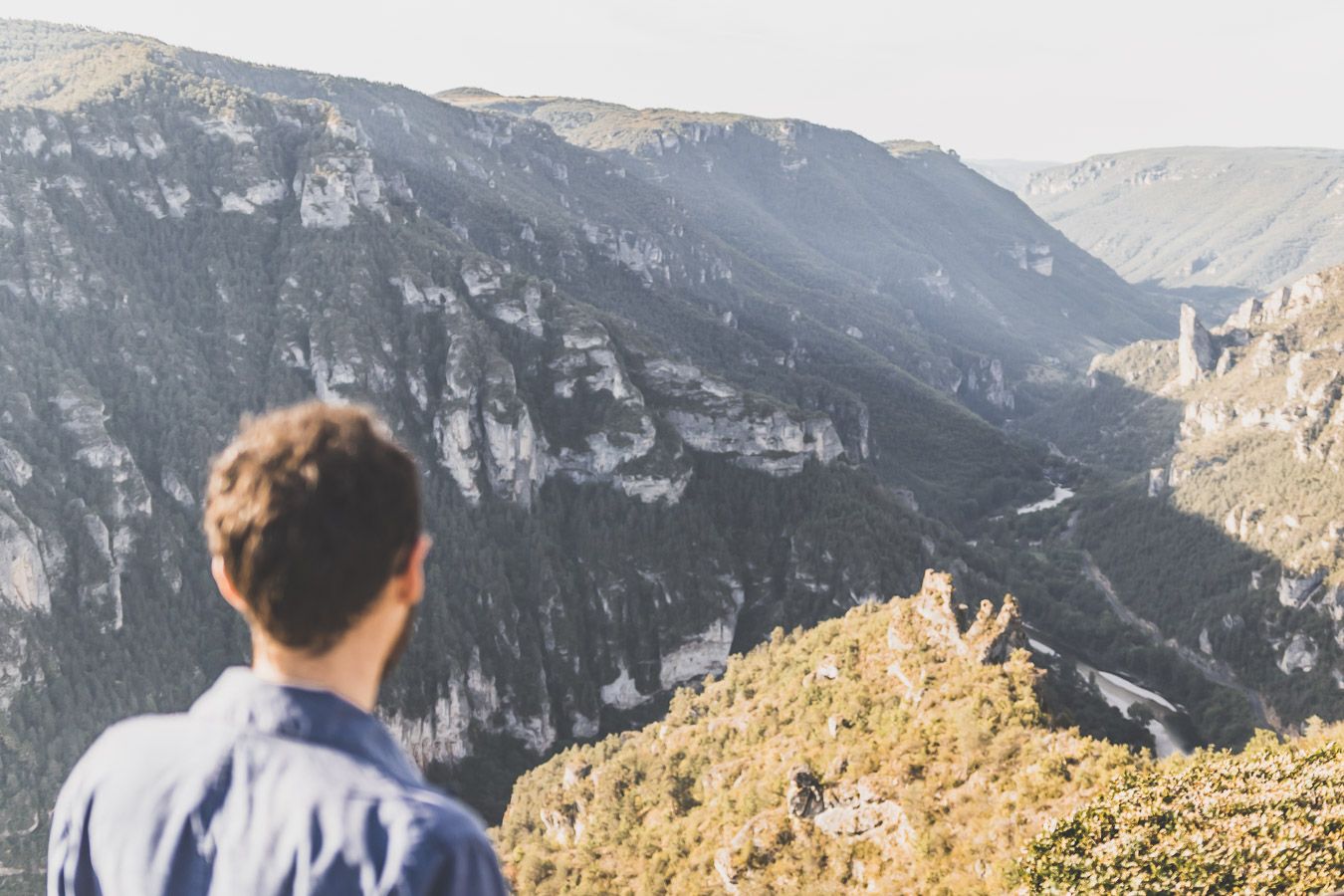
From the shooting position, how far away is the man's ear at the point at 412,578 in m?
2.51

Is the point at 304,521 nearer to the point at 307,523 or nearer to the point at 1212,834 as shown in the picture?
the point at 307,523

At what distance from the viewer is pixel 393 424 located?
98.1 m

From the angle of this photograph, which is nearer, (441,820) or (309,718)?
(441,820)

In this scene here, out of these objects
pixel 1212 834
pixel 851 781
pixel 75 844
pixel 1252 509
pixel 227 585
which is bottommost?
pixel 1252 509

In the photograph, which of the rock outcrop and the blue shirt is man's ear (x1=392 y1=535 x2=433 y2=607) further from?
the rock outcrop

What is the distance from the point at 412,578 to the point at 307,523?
0.33 metres

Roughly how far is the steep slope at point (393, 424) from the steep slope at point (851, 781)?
4676cm

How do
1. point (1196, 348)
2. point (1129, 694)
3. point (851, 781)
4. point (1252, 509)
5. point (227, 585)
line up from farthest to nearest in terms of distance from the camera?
1. point (1196, 348)
2. point (1252, 509)
3. point (1129, 694)
4. point (851, 781)
5. point (227, 585)

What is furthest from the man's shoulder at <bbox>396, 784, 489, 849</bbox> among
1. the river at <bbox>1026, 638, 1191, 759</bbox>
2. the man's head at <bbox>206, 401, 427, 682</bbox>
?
the river at <bbox>1026, 638, 1191, 759</bbox>

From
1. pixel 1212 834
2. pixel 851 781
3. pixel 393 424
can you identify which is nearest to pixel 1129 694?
pixel 851 781

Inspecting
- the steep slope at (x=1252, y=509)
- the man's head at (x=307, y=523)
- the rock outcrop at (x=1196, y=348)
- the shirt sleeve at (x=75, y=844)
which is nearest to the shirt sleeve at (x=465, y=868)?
the man's head at (x=307, y=523)

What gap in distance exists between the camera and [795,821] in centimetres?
2641

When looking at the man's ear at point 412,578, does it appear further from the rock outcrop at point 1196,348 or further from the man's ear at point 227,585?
the rock outcrop at point 1196,348

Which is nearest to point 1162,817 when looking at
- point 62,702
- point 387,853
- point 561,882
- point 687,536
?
point 387,853
